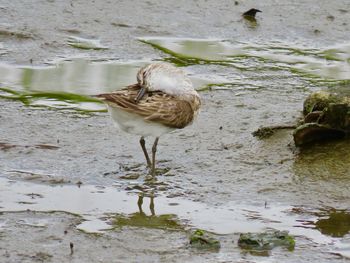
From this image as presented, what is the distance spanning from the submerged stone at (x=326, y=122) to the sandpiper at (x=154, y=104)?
39.6 inches

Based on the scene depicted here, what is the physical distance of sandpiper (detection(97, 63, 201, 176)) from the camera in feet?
28.0

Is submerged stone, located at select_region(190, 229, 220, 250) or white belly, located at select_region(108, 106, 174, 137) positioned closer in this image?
submerged stone, located at select_region(190, 229, 220, 250)

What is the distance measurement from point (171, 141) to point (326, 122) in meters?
1.54

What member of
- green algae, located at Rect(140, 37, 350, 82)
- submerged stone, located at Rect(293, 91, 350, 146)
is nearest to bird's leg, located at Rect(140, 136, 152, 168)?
submerged stone, located at Rect(293, 91, 350, 146)

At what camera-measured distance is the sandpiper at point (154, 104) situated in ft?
28.0

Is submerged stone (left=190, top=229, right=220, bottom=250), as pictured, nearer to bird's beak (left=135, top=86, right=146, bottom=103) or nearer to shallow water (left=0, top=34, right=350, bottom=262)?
shallow water (left=0, top=34, right=350, bottom=262)

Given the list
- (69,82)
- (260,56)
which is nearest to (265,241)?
(69,82)

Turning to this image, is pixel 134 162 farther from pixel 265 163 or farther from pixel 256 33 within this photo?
pixel 256 33

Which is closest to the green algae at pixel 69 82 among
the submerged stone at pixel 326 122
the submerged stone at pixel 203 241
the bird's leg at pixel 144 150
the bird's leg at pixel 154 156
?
the bird's leg at pixel 144 150

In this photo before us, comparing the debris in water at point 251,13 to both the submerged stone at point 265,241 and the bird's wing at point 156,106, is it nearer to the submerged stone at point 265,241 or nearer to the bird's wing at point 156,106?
the bird's wing at point 156,106

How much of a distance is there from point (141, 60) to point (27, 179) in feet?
12.0

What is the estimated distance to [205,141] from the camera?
9.58 m

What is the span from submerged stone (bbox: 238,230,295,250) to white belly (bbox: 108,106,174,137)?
1795 mm

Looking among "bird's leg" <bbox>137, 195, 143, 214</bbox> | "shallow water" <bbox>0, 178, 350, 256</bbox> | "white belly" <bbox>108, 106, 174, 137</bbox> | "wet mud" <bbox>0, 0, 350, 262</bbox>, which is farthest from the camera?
"white belly" <bbox>108, 106, 174, 137</bbox>
